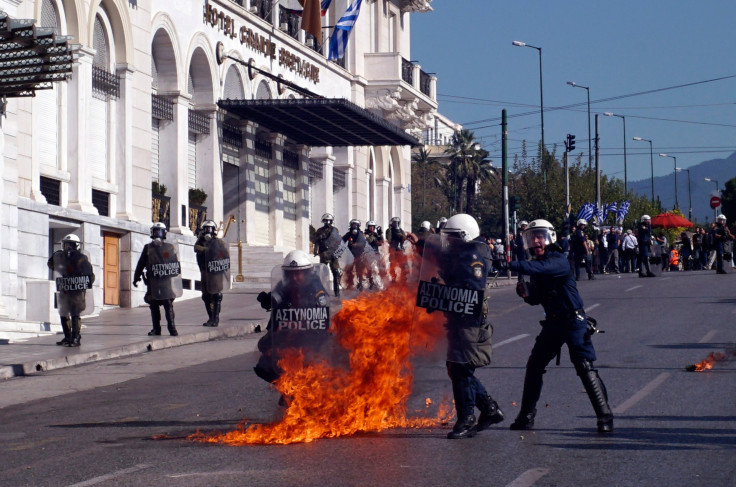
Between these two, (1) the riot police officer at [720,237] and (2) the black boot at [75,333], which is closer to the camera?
(2) the black boot at [75,333]

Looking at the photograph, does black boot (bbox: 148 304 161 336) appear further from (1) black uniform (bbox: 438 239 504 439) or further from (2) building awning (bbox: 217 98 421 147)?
(2) building awning (bbox: 217 98 421 147)

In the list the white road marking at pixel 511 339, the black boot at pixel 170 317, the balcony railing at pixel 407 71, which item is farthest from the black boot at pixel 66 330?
the balcony railing at pixel 407 71

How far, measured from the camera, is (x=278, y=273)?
10.1 metres

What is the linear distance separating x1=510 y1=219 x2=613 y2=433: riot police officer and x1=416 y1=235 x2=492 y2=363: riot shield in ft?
1.37

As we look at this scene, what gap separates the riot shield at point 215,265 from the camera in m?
21.0

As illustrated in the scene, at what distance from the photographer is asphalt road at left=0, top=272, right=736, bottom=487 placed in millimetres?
7672

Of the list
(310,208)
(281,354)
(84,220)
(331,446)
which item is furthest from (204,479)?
(310,208)

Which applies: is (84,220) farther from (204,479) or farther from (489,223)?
(489,223)

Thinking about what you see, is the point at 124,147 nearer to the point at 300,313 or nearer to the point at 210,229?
the point at 210,229

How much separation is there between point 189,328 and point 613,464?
14003 mm

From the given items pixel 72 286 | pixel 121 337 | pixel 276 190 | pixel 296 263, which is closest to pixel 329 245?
pixel 121 337

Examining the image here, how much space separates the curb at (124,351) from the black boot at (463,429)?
8.22 m

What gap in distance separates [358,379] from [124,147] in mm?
19042

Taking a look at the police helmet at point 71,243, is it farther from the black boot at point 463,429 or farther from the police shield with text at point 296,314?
the black boot at point 463,429
